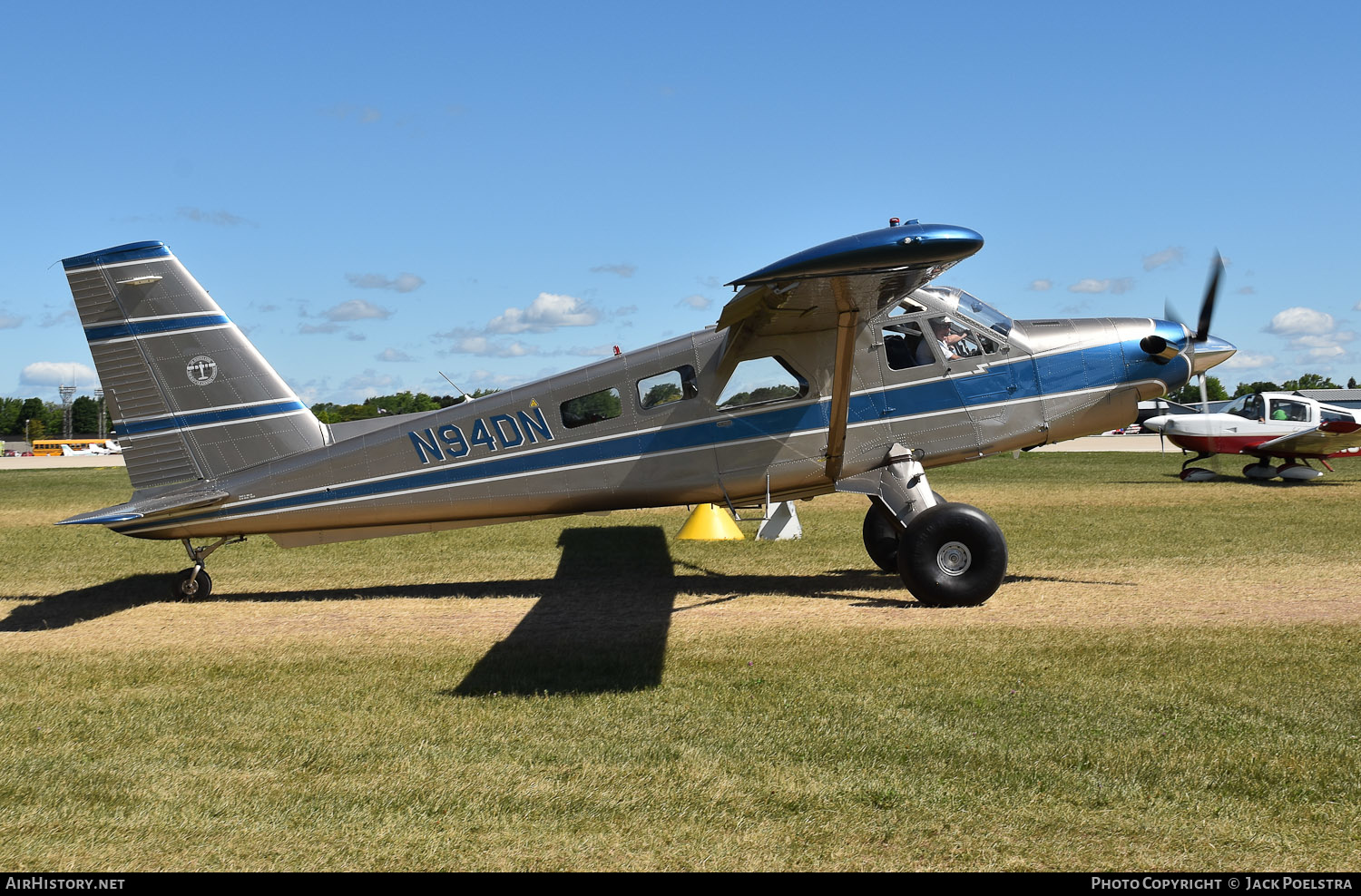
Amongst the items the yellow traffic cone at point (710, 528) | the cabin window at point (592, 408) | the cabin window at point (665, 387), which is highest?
the cabin window at point (665, 387)

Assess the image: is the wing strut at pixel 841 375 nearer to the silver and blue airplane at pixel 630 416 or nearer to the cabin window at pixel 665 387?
the silver and blue airplane at pixel 630 416

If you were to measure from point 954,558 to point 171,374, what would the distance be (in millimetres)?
8161

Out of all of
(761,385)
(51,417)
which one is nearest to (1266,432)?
(761,385)

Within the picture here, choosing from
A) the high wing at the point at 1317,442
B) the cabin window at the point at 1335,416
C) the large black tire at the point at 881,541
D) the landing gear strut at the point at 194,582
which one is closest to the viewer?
the landing gear strut at the point at 194,582

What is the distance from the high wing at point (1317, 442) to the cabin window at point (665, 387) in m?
20.8

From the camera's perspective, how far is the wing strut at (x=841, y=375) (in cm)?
831

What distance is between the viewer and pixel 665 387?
10.5 m

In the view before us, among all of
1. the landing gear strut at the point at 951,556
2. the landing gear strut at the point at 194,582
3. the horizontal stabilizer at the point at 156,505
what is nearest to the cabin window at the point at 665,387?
the landing gear strut at the point at 951,556

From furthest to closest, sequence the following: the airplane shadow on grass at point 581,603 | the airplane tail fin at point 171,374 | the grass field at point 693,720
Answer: the airplane tail fin at point 171,374
the airplane shadow on grass at point 581,603
the grass field at point 693,720

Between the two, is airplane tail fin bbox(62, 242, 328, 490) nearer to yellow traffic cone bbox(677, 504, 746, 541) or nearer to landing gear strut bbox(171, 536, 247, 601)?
landing gear strut bbox(171, 536, 247, 601)

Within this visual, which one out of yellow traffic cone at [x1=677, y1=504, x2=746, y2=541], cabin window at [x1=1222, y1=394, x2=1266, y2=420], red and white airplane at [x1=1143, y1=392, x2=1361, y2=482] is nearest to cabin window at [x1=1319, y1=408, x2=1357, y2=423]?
red and white airplane at [x1=1143, y1=392, x2=1361, y2=482]

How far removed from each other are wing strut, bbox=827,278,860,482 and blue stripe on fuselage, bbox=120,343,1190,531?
372mm
